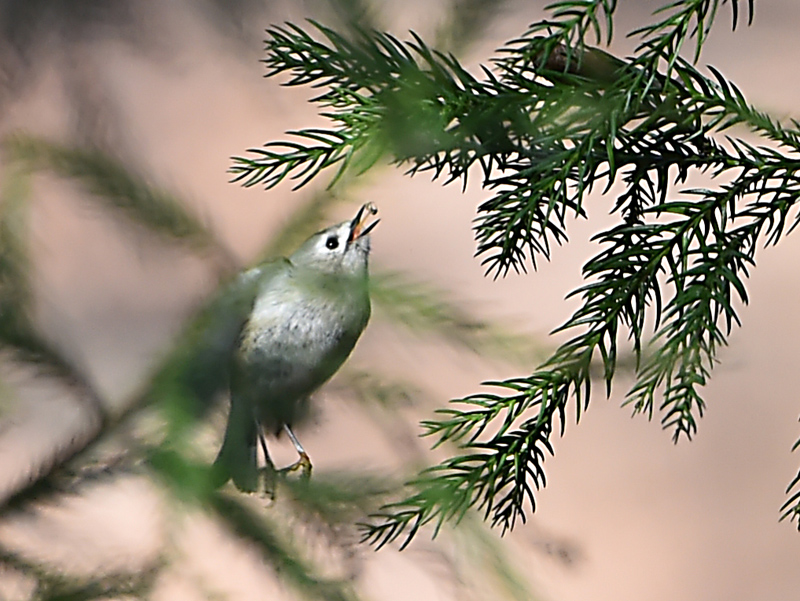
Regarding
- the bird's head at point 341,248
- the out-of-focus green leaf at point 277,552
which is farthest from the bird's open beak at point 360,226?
the out-of-focus green leaf at point 277,552

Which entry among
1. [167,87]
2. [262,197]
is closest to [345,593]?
[262,197]

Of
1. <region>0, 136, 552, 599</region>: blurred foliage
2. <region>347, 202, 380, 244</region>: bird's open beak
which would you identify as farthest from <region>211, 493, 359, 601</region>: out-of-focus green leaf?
<region>347, 202, 380, 244</region>: bird's open beak

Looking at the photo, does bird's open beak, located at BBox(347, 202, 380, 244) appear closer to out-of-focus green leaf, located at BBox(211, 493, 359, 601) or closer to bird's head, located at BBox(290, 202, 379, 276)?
bird's head, located at BBox(290, 202, 379, 276)

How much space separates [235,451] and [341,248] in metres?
0.08

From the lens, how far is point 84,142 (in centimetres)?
20

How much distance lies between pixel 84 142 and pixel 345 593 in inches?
4.6

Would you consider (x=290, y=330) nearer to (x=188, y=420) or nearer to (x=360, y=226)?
(x=360, y=226)

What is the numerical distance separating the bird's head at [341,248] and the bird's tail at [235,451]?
0.11 feet

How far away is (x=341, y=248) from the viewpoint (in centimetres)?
23

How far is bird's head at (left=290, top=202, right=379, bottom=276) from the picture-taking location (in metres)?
0.19

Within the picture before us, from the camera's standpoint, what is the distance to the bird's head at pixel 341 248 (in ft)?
0.62

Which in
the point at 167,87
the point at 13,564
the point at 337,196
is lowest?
the point at 13,564

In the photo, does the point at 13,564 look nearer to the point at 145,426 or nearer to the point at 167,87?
the point at 145,426

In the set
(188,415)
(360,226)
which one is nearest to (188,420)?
(188,415)
